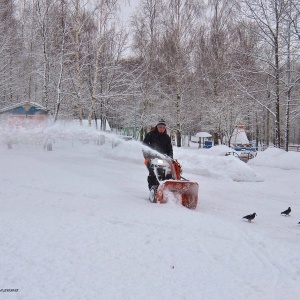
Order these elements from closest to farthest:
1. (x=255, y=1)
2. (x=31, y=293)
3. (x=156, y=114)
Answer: (x=31, y=293) < (x=255, y=1) < (x=156, y=114)

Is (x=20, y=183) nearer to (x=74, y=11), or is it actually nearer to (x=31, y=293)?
(x=31, y=293)

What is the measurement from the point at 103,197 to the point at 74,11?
702 inches

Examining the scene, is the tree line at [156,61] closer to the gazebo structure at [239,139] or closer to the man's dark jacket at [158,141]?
the gazebo structure at [239,139]

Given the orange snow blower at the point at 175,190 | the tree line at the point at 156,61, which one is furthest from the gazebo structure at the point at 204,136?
the orange snow blower at the point at 175,190

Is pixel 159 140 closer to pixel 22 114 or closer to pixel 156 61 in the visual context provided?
pixel 22 114

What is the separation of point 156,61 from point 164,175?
74.6ft

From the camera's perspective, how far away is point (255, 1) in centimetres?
1914

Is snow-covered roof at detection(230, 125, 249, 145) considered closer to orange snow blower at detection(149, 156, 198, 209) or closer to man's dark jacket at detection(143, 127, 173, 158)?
man's dark jacket at detection(143, 127, 173, 158)

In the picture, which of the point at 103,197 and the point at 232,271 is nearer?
the point at 232,271

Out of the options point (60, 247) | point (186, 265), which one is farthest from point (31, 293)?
point (186, 265)

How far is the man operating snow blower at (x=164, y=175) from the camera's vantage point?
A: 672 cm

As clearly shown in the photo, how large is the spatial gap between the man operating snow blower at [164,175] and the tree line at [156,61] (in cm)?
1259

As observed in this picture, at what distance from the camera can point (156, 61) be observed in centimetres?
2889

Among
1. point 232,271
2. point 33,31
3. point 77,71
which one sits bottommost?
point 232,271
